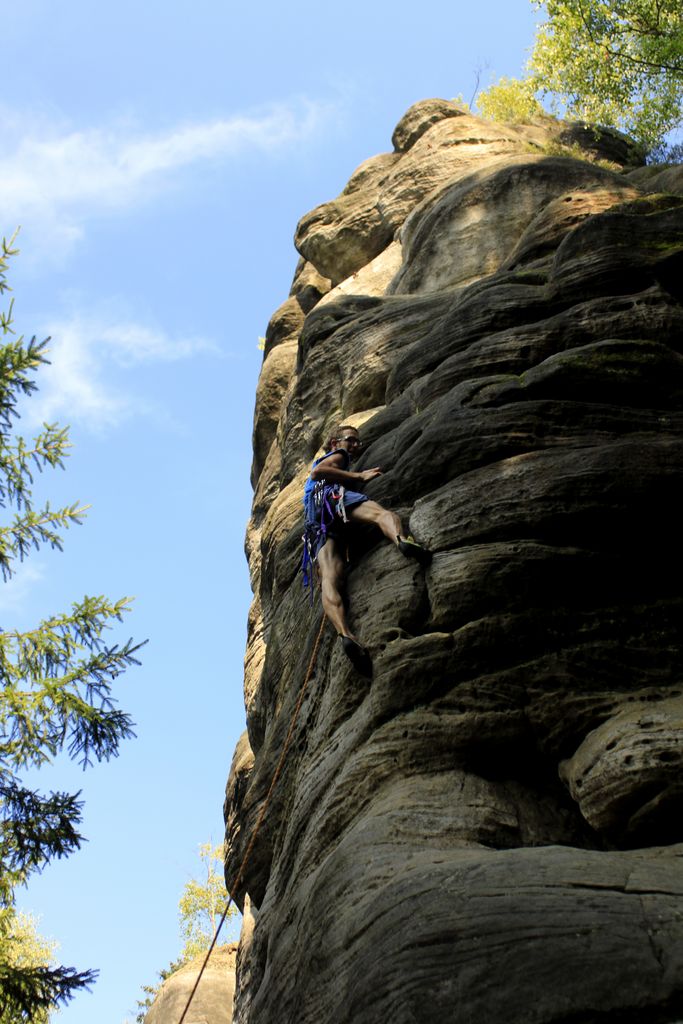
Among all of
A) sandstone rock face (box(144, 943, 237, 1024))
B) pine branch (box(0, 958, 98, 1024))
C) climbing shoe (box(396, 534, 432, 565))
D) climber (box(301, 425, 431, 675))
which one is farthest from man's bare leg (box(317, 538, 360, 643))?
sandstone rock face (box(144, 943, 237, 1024))

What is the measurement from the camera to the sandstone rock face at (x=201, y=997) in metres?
18.8

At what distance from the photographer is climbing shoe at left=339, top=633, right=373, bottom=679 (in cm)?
896

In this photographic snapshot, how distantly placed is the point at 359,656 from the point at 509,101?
21153 mm

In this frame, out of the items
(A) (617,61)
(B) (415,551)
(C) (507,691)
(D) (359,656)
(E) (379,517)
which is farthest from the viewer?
(A) (617,61)

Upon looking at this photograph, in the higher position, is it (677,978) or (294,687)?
(294,687)

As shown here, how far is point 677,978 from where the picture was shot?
531 cm

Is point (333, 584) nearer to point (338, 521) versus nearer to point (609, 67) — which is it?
point (338, 521)

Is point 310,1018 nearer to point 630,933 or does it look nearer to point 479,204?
point 630,933

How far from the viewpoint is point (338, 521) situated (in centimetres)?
1052

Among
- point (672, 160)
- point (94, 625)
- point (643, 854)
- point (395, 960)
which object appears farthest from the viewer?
point (672, 160)

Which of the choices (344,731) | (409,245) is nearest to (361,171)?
(409,245)

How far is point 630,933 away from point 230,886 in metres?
7.88

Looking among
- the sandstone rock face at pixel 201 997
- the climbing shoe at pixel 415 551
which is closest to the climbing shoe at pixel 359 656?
the climbing shoe at pixel 415 551

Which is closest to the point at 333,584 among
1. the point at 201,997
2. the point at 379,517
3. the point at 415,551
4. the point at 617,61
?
the point at 379,517
